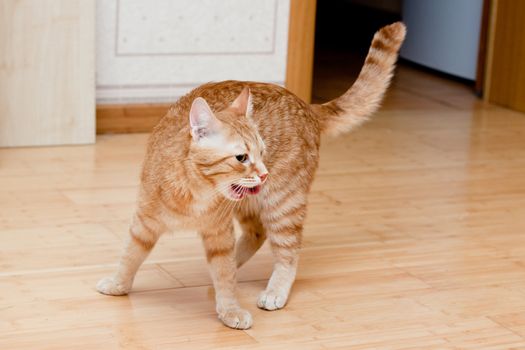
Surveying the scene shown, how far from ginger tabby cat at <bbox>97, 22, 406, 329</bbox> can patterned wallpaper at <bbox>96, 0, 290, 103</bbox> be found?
1.50 m

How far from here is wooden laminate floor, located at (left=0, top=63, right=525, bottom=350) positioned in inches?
94.2

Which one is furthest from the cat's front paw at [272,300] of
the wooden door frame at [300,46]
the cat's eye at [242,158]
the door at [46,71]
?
the wooden door frame at [300,46]

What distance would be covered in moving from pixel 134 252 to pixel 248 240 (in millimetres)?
417

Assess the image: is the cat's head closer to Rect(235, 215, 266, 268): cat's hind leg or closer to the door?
Rect(235, 215, 266, 268): cat's hind leg

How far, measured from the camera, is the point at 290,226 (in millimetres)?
2607

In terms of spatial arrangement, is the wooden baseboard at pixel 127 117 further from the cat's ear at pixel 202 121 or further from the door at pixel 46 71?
the cat's ear at pixel 202 121

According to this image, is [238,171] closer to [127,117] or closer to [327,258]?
[327,258]

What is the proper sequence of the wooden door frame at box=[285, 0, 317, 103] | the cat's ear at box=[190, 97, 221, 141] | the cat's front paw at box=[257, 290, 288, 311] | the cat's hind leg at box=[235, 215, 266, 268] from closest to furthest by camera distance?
the cat's ear at box=[190, 97, 221, 141] < the cat's front paw at box=[257, 290, 288, 311] < the cat's hind leg at box=[235, 215, 266, 268] < the wooden door frame at box=[285, 0, 317, 103]

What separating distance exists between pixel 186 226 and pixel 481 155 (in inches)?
82.8

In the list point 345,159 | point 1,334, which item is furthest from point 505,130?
point 1,334

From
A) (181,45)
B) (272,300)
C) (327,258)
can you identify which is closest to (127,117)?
(181,45)

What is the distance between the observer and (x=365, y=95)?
2836mm

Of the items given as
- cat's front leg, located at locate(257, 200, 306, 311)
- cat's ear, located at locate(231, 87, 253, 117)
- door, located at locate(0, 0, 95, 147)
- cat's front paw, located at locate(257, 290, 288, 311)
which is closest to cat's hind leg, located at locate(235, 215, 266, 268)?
cat's front leg, located at locate(257, 200, 306, 311)

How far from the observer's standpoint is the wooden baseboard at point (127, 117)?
4.16 meters
